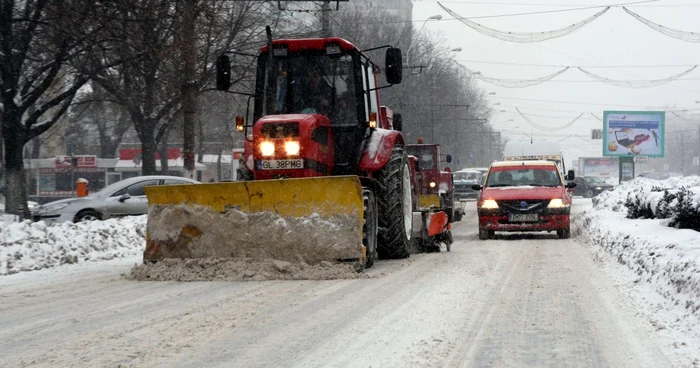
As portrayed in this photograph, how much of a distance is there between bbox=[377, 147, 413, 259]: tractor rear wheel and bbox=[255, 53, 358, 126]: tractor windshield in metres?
0.80

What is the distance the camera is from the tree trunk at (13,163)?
19.0m

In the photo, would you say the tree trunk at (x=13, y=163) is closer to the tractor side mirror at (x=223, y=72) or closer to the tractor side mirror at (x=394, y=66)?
the tractor side mirror at (x=223, y=72)

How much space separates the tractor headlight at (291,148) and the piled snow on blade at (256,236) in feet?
2.99

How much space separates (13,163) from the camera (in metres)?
19.2

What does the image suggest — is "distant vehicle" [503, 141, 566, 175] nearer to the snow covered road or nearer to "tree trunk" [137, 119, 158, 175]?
"tree trunk" [137, 119, 158, 175]

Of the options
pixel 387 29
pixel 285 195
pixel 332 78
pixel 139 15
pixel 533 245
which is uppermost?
pixel 387 29

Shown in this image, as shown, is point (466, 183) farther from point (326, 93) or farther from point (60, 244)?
point (60, 244)

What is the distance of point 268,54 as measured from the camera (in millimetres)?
11609

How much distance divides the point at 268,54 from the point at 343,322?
5611 mm

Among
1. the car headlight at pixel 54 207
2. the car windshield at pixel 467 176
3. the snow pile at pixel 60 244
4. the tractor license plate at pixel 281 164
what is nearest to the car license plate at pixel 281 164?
the tractor license plate at pixel 281 164

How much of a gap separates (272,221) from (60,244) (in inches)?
157

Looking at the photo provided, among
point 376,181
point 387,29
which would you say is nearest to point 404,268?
point 376,181

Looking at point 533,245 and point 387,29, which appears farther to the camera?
point 387,29

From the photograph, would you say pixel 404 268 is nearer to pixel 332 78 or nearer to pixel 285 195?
pixel 285 195
